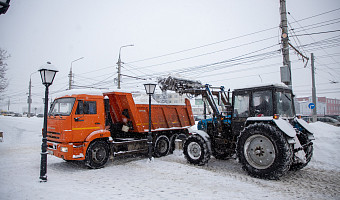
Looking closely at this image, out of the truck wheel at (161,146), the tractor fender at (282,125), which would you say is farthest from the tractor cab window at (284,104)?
the truck wheel at (161,146)

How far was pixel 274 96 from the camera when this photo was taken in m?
6.41

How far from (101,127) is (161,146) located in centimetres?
344

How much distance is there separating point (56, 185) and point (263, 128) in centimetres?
580

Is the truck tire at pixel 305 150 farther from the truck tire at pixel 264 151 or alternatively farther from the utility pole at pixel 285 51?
the utility pole at pixel 285 51

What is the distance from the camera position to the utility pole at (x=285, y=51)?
9.49 metres

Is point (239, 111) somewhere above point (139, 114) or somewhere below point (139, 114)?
above

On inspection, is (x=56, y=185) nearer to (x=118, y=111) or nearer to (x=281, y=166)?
(x=118, y=111)

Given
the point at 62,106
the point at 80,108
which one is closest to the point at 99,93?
the point at 80,108

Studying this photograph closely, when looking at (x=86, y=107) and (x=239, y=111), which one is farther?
(x=86, y=107)

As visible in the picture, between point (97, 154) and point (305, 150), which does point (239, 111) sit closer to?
point (305, 150)

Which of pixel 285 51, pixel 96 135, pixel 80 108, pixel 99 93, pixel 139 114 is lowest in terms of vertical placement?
pixel 96 135

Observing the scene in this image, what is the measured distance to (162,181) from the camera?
232 inches

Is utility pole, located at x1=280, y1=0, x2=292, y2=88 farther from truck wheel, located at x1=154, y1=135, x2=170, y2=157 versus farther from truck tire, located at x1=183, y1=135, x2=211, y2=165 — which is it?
truck wheel, located at x1=154, y1=135, x2=170, y2=157

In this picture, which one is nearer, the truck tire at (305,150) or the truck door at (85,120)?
the truck tire at (305,150)
